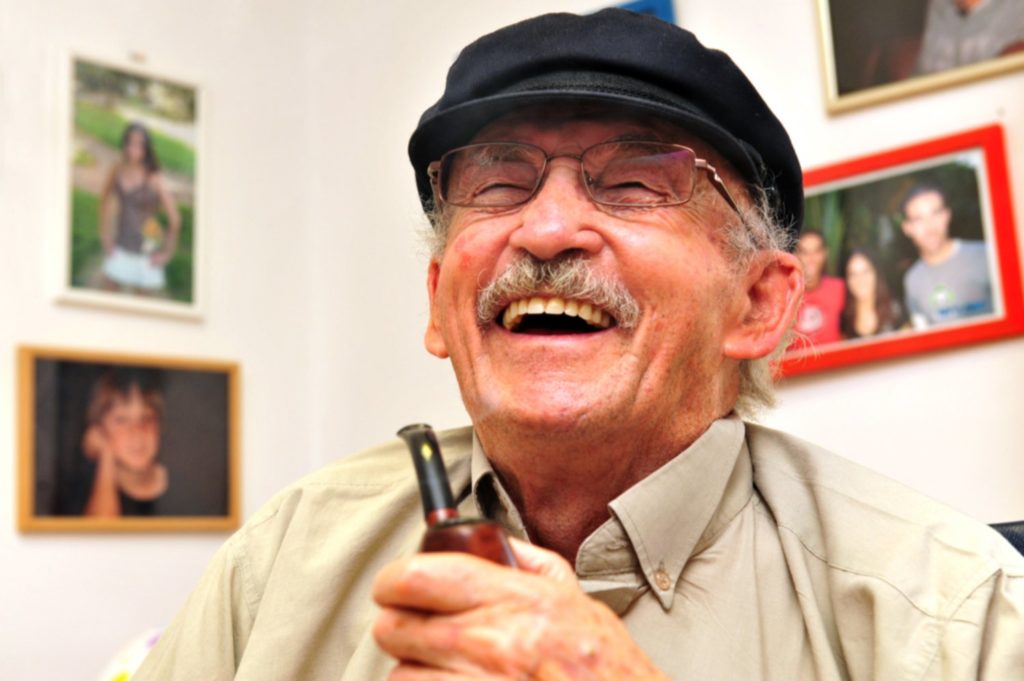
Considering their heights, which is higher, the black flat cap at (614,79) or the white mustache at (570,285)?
the black flat cap at (614,79)

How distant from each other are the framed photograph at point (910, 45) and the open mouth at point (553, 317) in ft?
3.40

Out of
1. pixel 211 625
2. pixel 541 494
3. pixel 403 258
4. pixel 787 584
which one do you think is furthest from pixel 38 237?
pixel 787 584

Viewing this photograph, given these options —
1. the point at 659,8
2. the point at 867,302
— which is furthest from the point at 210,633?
the point at 659,8

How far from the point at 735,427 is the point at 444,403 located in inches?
51.1

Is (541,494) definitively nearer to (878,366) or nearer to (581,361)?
(581,361)

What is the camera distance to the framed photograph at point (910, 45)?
186cm

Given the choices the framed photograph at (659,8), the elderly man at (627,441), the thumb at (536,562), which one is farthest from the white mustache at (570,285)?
the framed photograph at (659,8)

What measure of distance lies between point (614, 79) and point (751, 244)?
236 mm

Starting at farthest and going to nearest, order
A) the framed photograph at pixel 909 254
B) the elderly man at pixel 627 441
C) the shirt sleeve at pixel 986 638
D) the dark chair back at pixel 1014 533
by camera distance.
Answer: the framed photograph at pixel 909 254
the dark chair back at pixel 1014 533
the elderly man at pixel 627 441
the shirt sleeve at pixel 986 638

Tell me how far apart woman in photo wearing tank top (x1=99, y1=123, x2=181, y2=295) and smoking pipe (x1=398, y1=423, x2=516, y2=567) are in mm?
1771

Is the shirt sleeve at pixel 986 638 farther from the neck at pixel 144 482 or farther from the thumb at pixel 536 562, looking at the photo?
the neck at pixel 144 482

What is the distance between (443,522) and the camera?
2.37 ft

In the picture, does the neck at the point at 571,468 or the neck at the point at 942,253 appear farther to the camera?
the neck at the point at 942,253

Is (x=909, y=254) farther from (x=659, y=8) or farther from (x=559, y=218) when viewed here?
(x=559, y=218)
